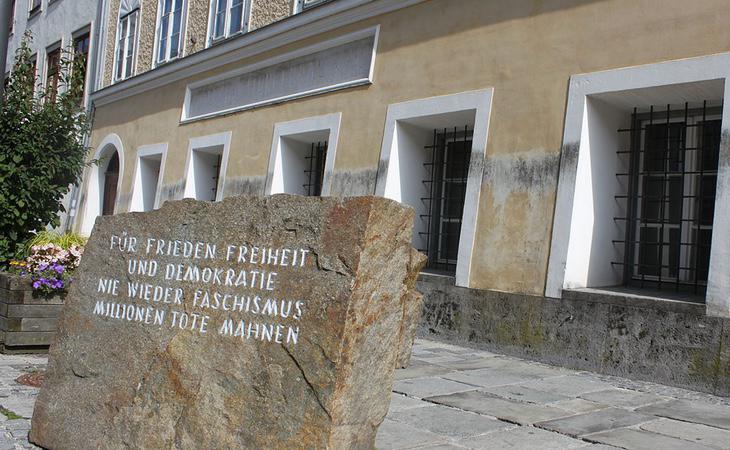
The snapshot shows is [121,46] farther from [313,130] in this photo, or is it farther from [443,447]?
[443,447]

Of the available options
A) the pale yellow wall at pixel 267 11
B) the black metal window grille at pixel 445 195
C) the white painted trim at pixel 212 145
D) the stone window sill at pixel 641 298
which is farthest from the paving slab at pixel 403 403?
the pale yellow wall at pixel 267 11

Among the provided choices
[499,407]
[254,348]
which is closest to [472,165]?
[499,407]

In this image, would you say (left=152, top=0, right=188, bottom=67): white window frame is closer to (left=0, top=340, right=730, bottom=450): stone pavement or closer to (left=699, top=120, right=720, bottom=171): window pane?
(left=0, top=340, right=730, bottom=450): stone pavement

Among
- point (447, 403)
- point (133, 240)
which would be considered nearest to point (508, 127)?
point (447, 403)

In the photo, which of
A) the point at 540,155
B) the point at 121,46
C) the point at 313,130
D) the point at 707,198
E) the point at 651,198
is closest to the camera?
the point at 707,198

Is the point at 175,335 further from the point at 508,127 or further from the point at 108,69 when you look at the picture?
the point at 108,69

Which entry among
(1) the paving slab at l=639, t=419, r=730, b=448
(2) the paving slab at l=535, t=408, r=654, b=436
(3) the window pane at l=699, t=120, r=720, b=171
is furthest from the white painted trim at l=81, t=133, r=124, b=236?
(1) the paving slab at l=639, t=419, r=730, b=448

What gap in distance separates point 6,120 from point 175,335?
19.2 ft

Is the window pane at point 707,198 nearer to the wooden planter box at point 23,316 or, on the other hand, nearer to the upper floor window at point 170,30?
the wooden planter box at point 23,316

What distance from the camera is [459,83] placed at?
7684mm

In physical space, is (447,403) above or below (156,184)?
below

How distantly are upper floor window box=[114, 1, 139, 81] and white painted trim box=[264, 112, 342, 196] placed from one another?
6366mm

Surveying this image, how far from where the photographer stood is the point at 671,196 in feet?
21.1

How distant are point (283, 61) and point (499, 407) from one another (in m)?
7.18
